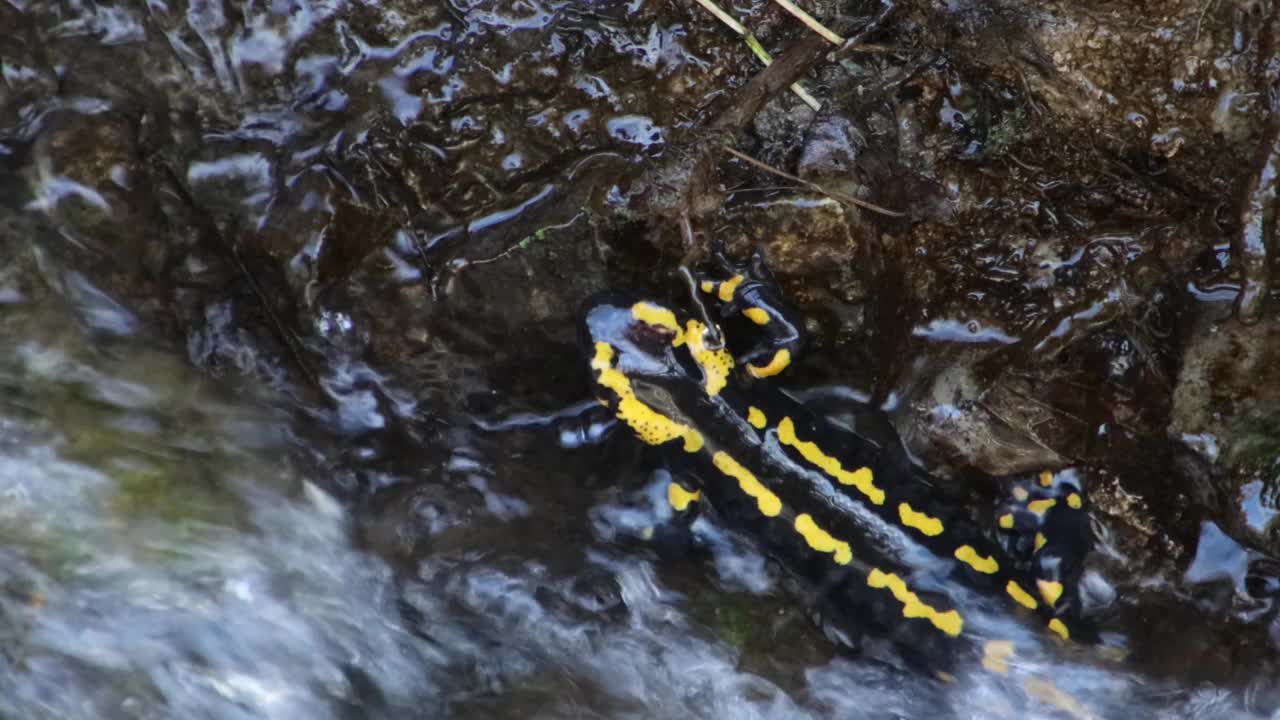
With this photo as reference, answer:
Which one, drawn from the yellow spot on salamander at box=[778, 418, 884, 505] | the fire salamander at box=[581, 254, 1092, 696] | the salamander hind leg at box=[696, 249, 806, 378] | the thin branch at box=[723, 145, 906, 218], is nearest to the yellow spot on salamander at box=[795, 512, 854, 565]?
the fire salamander at box=[581, 254, 1092, 696]

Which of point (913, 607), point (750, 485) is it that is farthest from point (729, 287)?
point (913, 607)

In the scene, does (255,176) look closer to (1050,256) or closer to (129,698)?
(129,698)

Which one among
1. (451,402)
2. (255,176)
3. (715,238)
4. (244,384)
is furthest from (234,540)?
(715,238)

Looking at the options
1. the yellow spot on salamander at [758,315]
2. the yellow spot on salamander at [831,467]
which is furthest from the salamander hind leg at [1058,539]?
the yellow spot on salamander at [758,315]

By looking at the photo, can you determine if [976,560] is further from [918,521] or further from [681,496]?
[681,496]

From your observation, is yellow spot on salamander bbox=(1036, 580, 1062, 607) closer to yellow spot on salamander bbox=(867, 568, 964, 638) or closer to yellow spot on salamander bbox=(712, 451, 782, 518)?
yellow spot on salamander bbox=(867, 568, 964, 638)

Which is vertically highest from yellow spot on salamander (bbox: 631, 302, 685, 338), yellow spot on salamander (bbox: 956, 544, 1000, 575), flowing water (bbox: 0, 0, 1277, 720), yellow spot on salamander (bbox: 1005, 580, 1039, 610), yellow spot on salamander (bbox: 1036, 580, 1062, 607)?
yellow spot on salamander (bbox: 1036, 580, 1062, 607)
